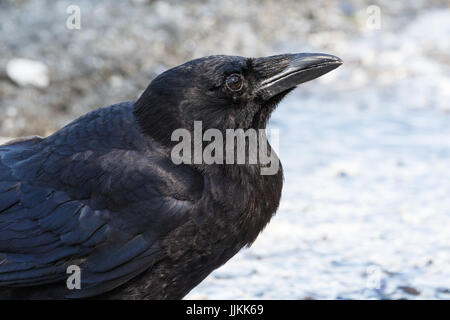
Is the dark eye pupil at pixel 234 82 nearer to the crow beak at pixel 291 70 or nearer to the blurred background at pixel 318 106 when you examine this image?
the crow beak at pixel 291 70

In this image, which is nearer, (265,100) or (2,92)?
(265,100)

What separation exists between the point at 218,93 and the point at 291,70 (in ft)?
1.29

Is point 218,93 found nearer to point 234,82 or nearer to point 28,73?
point 234,82

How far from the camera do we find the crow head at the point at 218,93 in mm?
4035

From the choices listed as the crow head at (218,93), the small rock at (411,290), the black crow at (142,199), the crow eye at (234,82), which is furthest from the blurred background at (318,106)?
the crow eye at (234,82)

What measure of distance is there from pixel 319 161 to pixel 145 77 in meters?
1.86

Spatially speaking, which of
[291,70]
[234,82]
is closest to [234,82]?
[234,82]

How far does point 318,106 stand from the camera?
7.56 m

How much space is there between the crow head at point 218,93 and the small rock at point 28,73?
3390 millimetres

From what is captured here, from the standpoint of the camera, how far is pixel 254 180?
4.10 meters
